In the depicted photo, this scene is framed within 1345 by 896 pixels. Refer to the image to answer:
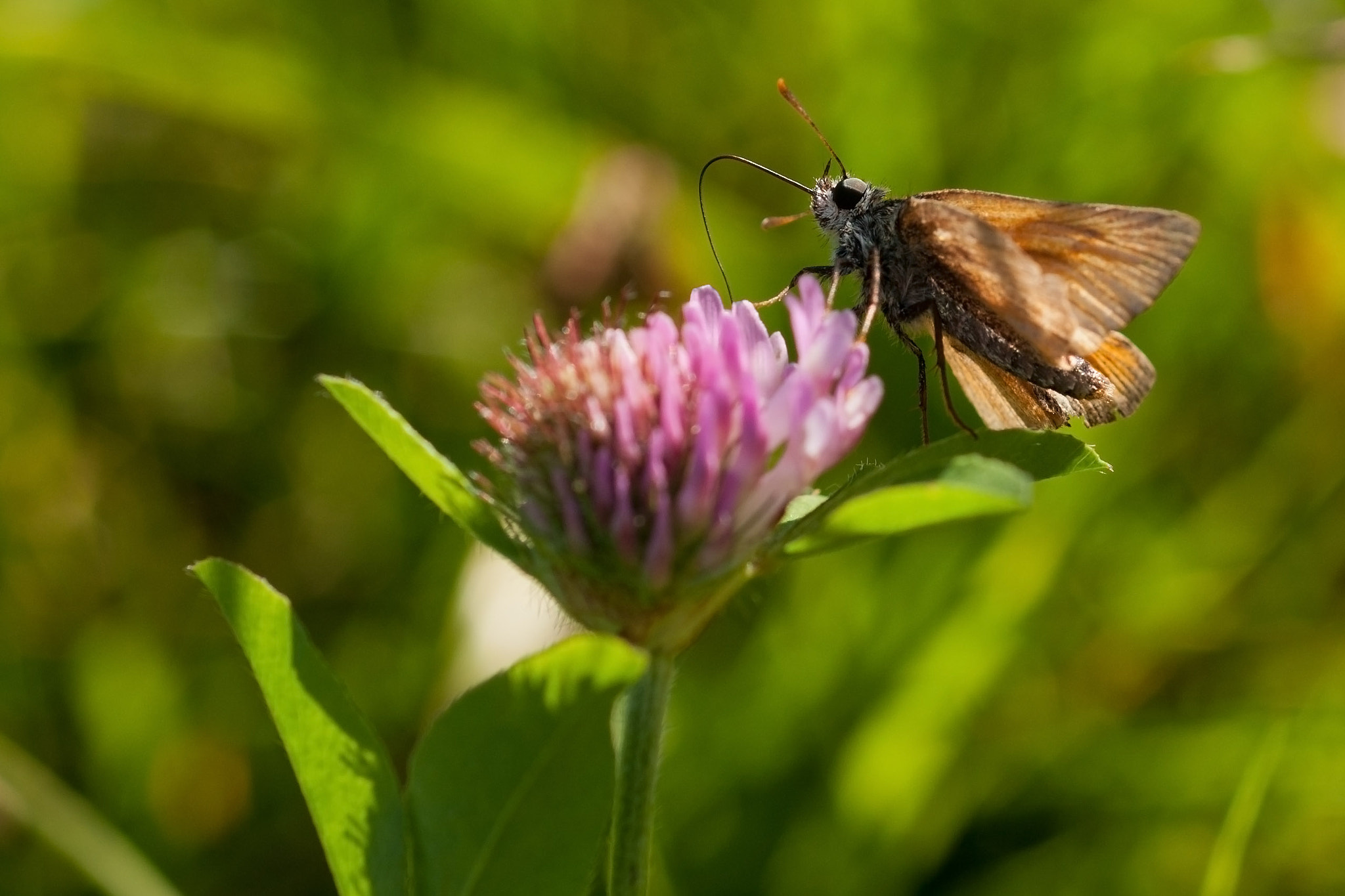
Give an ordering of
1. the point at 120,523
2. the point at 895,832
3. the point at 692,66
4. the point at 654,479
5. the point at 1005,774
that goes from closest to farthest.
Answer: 1. the point at 654,479
2. the point at 895,832
3. the point at 1005,774
4. the point at 120,523
5. the point at 692,66

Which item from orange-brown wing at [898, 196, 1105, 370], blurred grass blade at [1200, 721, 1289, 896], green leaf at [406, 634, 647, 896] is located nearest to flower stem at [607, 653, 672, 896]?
green leaf at [406, 634, 647, 896]

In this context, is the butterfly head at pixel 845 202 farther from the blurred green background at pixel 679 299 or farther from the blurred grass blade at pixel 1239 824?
the blurred green background at pixel 679 299

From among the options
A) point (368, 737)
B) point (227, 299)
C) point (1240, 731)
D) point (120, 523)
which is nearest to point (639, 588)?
point (368, 737)

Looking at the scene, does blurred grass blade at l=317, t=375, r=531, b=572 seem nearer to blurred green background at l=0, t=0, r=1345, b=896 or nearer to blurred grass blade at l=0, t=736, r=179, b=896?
blurred grass blade at l=0, t=736, r=179, b=896

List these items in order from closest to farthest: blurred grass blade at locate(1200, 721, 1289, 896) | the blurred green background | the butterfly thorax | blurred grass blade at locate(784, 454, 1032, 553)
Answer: blurred grass blade at locate(784, 454, 1032, 553) → the butterfly thorax → blurred grass blade at locate(1200, 721, 1289, 896) → the blurred green background

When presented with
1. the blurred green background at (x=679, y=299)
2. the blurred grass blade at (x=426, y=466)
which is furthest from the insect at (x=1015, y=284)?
the blurred green background at (x=679, y=299)

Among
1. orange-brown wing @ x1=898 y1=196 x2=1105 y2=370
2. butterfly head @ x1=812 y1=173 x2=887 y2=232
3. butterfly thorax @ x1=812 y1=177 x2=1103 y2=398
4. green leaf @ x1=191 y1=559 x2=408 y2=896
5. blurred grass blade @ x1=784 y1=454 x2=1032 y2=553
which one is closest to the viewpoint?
blurred grass blade @ x1=784 y1=454 x2=1032 y2=553

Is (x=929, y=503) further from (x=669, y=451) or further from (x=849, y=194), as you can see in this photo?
(x=849, y=194)

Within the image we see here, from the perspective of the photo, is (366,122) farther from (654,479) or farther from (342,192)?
(654,479)
